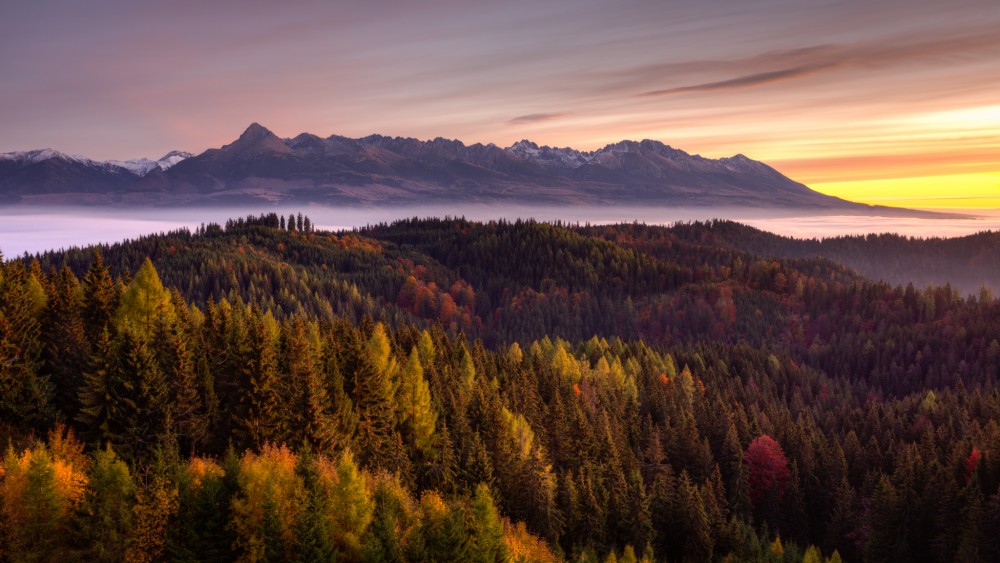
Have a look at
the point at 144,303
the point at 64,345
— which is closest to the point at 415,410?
the point at 144,303

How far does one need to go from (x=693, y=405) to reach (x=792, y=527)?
42645mm

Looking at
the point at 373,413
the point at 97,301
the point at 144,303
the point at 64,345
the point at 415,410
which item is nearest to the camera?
the point at 64,345

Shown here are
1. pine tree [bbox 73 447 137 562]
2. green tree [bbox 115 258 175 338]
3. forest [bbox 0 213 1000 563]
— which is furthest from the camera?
green tree [bbox 115 258 175 338]

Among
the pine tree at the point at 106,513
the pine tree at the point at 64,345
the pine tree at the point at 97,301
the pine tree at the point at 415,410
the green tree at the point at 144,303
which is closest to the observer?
the pine tree at the point at 106,513

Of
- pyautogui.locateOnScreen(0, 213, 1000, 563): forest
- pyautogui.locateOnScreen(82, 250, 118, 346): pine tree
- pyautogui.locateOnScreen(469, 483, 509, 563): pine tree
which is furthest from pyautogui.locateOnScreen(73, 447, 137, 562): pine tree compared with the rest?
pyautogui.locateOnScreen(82, 250, 118, 346): pine tree

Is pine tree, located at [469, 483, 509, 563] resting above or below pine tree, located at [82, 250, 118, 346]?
below

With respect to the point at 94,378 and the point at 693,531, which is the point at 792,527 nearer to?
the point at 693,531

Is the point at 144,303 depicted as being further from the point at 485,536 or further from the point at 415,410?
the point at 485,536

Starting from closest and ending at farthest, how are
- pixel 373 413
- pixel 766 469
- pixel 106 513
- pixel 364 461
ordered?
pixel 106 513 < pixel 364 461 < pixel 373 413 < pixel 766 469

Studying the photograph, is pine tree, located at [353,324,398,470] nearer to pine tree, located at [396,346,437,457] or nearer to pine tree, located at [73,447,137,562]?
pine tree, located at [396,346,437,457]

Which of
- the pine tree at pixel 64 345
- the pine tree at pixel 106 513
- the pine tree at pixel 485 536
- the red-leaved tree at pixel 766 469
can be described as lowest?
the red-leaved tree at pixel 766 469

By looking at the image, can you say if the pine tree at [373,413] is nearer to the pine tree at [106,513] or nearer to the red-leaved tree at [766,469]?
the pine tree at [106,513]

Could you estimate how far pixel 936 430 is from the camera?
137 meters

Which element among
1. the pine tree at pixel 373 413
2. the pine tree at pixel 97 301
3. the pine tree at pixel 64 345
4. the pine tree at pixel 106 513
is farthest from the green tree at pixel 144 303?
the pine tree at pixel 106 513
